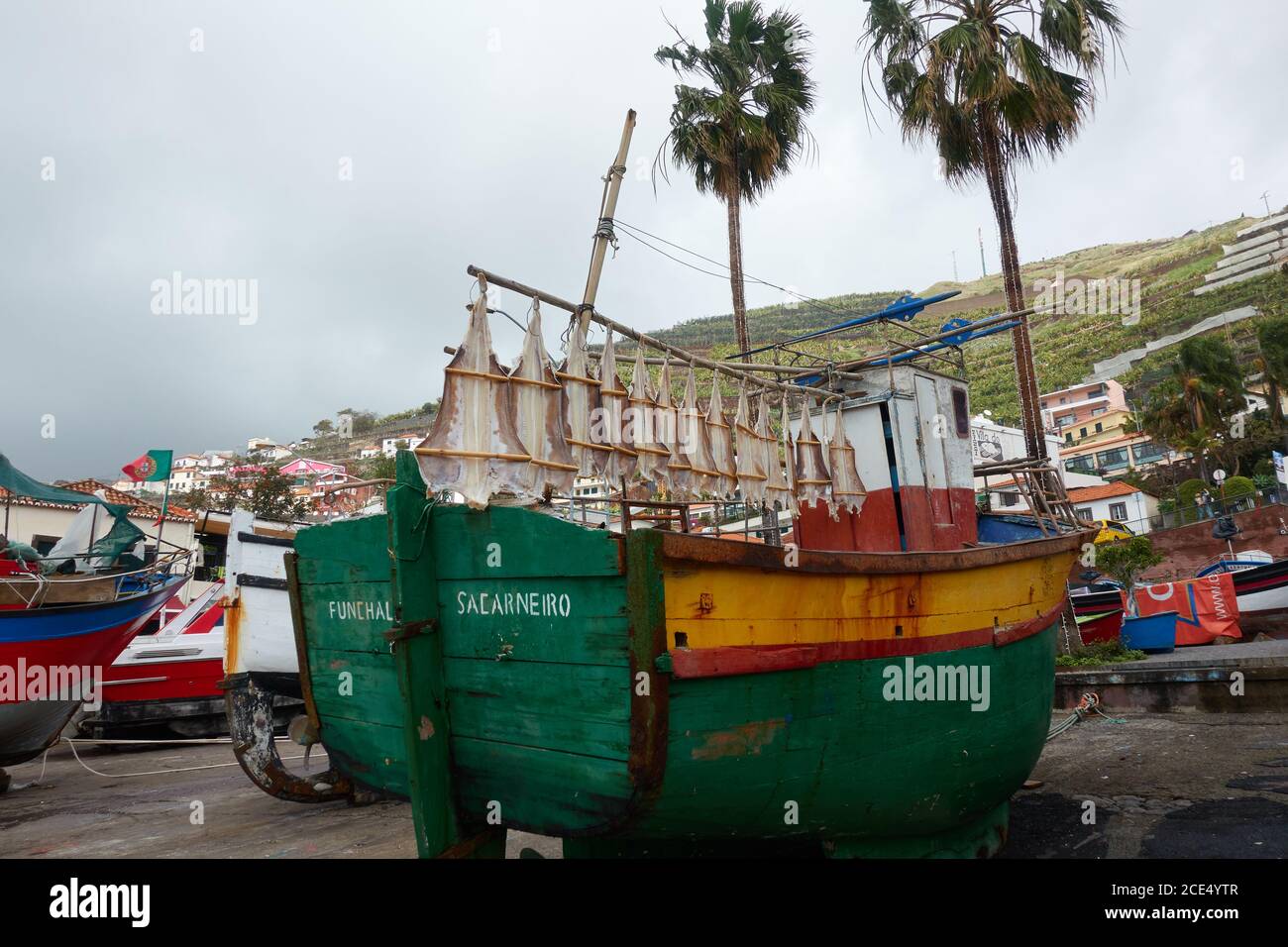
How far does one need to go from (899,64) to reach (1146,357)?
7146 centimetres

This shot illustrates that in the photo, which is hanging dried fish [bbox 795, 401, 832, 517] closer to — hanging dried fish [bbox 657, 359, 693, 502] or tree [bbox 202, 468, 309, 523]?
hanging dried fish [bbox 657, 359, 693, 502]

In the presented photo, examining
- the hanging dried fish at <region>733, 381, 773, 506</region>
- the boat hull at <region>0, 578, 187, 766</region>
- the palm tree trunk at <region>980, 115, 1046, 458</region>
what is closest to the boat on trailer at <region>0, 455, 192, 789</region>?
the boat hull at <region>0, 578, 187, 766</region>

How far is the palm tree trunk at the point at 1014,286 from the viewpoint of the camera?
10539 millimetres

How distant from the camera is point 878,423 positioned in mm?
6230

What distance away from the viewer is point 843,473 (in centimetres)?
602

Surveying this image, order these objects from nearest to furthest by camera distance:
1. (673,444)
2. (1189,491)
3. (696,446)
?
1. (673,444)
2. (696,446)
3. (1189,491)

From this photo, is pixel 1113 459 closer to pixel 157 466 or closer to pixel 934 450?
pixel 934 450

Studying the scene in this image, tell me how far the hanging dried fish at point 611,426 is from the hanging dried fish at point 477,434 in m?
0.64

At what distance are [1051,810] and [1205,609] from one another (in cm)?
1235

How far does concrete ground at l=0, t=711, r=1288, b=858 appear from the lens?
545 centimetres

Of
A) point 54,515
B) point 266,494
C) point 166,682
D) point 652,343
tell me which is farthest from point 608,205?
point 266,494

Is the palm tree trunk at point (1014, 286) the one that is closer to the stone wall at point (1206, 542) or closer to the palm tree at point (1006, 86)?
the palm tree at point (1006, 86)

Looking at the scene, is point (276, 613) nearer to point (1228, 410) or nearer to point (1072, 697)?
point (1072, 697)

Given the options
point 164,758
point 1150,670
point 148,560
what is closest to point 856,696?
point 1150,670
